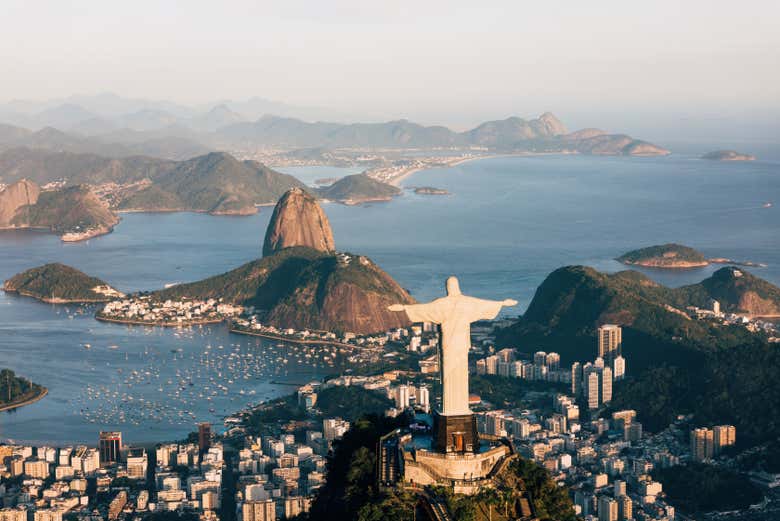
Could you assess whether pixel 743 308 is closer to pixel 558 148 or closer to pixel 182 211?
pixel 182 211

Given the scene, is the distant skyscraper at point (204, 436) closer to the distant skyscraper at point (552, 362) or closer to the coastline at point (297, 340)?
the distant skyscraper at point (552, 362)

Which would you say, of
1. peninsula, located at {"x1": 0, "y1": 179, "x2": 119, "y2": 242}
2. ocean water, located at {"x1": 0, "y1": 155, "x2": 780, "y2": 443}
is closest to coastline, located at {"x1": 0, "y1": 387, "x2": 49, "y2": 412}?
ocean water, located at {"x1": 0, "y1": 155, "x2": 780, "y2": 443}

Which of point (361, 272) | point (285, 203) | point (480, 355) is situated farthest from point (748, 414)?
point (285, 203)

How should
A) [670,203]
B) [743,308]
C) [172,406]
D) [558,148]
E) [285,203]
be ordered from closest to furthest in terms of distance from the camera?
[172,406], [743,308], [285,203], [670,203], [558,148]

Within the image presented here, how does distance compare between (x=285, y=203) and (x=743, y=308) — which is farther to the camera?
(x=285, y=203)

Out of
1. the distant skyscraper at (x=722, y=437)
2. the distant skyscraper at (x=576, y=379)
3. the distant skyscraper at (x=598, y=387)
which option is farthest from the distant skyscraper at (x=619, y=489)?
the distant skyscraper at (x=576, y=379)

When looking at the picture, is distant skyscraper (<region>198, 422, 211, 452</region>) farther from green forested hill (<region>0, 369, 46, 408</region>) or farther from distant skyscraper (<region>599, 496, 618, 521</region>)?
distant skyscraper (<region>599, 496, 618, 521</region>)

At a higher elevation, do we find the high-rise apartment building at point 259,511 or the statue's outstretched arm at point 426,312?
the statue's outstretched arm at point 426,312

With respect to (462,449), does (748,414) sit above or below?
below
